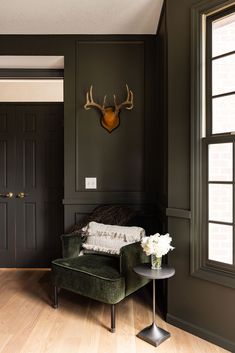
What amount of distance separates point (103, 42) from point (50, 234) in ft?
8.13

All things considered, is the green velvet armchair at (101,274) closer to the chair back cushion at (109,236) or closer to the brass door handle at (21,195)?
the chair back cushion at (109,236)

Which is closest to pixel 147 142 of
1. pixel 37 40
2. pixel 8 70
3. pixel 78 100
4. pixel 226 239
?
pixel 78 100

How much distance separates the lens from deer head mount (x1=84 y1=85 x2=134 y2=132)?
316 centimetres

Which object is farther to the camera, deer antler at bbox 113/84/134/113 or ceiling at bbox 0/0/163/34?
deer antler at bbox 113/84/134/113

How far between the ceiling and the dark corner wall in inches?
16.0

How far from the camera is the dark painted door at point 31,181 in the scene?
12.1 feet

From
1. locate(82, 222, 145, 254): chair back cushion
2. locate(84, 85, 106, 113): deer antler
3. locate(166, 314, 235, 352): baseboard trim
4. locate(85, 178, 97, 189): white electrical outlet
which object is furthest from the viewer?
locate(85, 178, 97, 189): white electrical outlet

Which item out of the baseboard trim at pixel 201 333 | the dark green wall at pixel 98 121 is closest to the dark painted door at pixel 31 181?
the dark green wall at pixel 98 121

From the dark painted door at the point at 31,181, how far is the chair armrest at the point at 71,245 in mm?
985

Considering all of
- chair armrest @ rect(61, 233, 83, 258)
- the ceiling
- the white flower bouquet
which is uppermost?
the ceiling

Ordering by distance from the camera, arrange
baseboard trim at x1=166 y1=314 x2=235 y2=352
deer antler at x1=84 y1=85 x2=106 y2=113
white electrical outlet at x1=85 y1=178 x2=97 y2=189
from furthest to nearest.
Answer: white electrical outlet at x1=85 y1=178 x2=97 y2=189 → deer antler at x1=84 y1=85 x2=106 y2=113 → baseboard trim at x1=166 y1=314 x2=235 y2=352

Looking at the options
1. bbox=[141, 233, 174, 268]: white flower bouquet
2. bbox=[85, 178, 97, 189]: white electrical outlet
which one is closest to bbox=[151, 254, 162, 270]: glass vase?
bbox=[141, 233, 174, 268]: white flower bouquet

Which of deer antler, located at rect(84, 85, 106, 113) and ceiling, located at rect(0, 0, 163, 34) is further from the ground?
ceiling, located at rect(0, 0, 163, 34)

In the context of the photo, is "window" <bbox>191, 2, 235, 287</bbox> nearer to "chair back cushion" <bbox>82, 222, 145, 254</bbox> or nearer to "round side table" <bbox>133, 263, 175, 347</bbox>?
"round side table" <bbox>133, 263, 175, 347</bbox>
